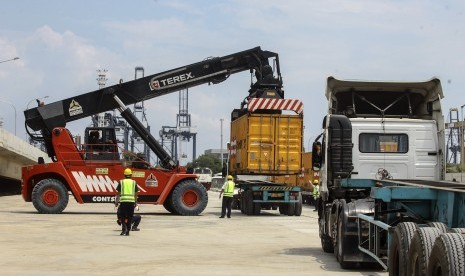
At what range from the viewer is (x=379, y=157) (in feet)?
50.1

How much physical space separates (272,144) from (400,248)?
21.1 meters

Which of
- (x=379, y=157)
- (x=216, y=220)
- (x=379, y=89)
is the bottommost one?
(x=216, y=220)

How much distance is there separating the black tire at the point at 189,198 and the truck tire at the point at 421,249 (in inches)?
821

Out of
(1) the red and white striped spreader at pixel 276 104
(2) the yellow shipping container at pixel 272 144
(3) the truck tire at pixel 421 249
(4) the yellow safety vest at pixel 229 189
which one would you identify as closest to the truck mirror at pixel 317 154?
(3) the truck tire at pixel 421 249

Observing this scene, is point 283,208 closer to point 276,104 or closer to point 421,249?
point 276,104

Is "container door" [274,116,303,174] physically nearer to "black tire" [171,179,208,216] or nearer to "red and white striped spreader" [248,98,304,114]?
"red and white striped spreader" [248,98,304,114]

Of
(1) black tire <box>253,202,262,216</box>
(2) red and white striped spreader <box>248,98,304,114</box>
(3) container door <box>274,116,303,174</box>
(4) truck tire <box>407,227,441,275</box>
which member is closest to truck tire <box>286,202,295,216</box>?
(1) black tire <box>253,202,262,216</box>

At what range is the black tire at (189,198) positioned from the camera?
A: 1179 inches

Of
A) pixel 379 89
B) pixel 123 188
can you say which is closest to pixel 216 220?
pixel 123 188

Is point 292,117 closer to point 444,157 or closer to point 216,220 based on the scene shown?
point 216,220

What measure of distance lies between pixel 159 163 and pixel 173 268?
57.7 feet

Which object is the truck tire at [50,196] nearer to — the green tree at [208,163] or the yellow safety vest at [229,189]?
the yellow safety vest at [229,189]

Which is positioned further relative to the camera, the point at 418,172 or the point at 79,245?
the point at 79,245

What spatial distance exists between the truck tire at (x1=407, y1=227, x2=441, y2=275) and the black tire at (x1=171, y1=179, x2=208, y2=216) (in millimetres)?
20856
